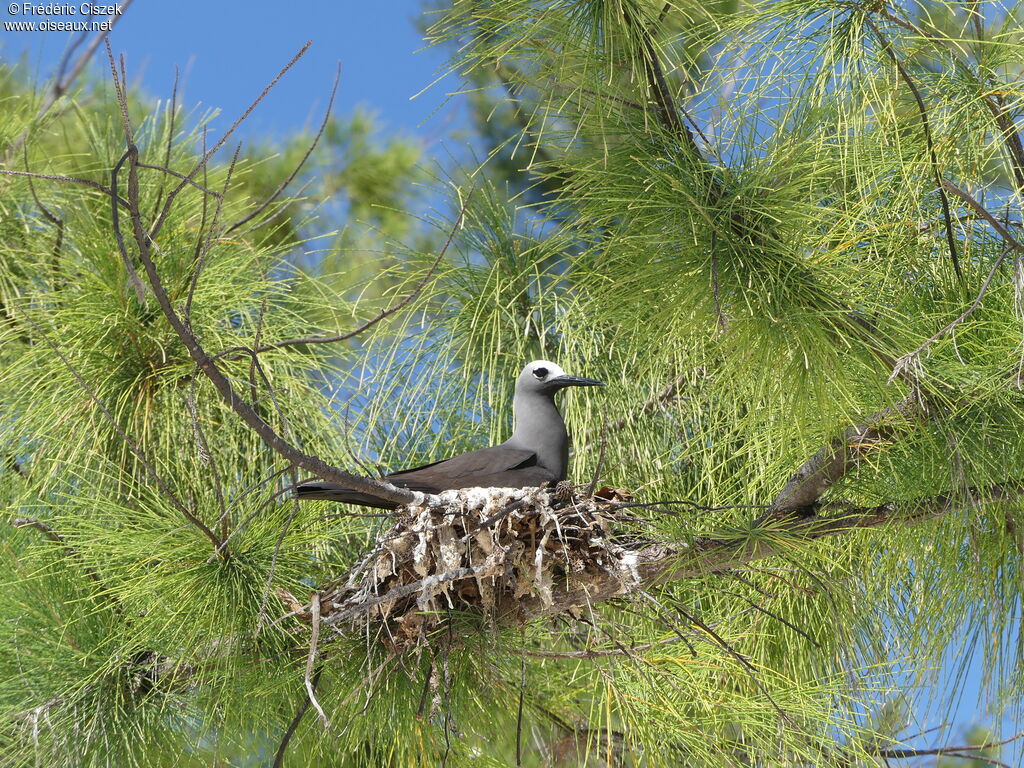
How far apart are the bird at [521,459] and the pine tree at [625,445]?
0.65 ft

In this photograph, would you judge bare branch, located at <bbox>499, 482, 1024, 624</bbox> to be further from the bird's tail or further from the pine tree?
the bird's tail

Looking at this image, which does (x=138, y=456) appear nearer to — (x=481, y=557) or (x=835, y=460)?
(x=481, y=557)

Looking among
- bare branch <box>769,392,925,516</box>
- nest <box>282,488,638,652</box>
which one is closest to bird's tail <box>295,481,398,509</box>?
nest <box>282,488,638,652</box>

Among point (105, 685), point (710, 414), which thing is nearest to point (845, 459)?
point (710, 414)

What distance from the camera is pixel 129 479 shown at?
3.33 metres

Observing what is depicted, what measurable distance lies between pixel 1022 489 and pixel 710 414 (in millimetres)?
1234

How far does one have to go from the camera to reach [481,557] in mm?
2338

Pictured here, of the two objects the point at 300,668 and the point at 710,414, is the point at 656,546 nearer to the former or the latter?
the point at 300,668

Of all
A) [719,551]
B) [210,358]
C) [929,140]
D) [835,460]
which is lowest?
[719,551]

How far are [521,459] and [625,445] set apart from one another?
911 mm

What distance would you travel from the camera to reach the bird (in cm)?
266

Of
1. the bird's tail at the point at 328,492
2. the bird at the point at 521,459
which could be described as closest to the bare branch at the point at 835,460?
the bird at the point at 521,459

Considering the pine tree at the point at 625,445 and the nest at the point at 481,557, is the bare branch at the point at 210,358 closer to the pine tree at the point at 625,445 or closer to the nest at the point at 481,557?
the pine tree at the point at 625,445

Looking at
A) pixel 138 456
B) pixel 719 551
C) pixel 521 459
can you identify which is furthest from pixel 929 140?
pixel 138 456
